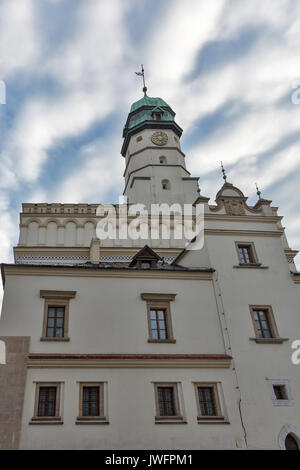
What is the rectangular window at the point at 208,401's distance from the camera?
59.2 feet

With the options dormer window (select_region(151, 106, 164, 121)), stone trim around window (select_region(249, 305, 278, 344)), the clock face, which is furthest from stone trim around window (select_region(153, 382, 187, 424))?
dormer window (select_region(151, 106, 164, 121))

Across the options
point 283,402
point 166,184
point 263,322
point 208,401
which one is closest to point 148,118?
point 166,184

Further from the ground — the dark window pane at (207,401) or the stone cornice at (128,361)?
the stone cornice at (128,361)

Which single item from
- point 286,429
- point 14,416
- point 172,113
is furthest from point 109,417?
point 172,113

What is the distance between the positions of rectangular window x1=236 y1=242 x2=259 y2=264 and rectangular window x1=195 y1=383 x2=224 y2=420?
22.3 ft

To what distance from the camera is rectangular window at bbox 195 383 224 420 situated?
1805 centimetres

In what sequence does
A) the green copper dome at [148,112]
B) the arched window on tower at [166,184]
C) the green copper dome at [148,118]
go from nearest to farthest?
the arched window on tower at [166,184] → the green copper dome at [148,118] → the green copper dome at [148,112]

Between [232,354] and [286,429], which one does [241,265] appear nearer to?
[232,354]

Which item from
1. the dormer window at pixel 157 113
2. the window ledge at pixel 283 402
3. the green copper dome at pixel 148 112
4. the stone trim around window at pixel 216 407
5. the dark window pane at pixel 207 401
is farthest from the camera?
the dormer window at pixel 157 113

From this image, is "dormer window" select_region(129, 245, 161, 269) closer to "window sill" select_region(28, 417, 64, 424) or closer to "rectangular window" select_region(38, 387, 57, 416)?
"rectangular window" select_region(38, 387, 57, 416)

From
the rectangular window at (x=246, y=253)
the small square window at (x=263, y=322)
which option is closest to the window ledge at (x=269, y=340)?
the small square window at (x=263, y=322)

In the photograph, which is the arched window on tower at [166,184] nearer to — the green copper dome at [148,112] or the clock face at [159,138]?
the clock face at [159,138]

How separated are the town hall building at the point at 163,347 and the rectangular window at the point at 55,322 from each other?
0.04 meters

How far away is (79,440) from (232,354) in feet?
24.4
